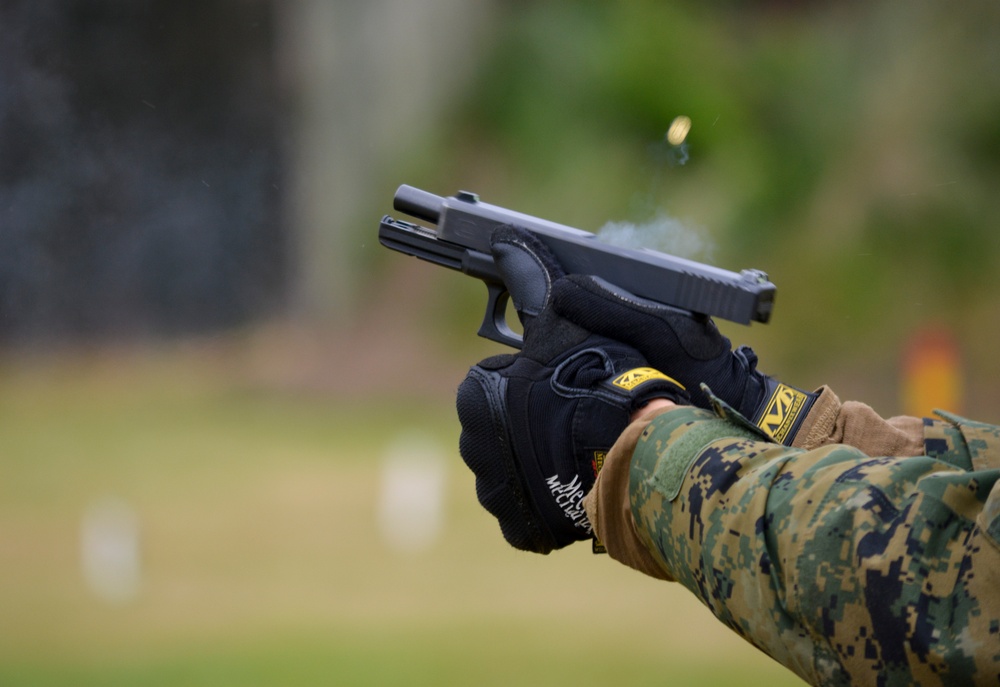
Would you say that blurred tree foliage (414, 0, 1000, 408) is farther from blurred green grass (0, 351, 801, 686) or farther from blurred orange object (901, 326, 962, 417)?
blurred green grass (0, 351, 801, 686)

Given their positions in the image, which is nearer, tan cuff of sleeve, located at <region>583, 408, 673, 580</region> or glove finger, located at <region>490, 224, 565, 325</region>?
tan cuff of sleeve, located at <region>583, 408, 673, 580</region>

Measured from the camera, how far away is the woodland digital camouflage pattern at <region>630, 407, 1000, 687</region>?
0.49 metres

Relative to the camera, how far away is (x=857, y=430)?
2.96 ft

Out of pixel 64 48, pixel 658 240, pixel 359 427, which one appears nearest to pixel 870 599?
pixel 658 240

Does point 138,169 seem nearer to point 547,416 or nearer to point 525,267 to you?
point 525,267

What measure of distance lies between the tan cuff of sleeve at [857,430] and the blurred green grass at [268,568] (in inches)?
42.2

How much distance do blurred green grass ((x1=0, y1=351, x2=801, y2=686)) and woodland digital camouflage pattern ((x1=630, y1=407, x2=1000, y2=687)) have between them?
132 centimetres

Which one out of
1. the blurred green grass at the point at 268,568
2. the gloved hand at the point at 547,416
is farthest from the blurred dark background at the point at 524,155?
the gloved hand at the point at 547,416

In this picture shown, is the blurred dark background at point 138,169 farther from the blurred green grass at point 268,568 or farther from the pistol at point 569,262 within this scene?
the pistol at point 569,262

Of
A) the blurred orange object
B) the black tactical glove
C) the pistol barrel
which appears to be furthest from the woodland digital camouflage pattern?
the blurred orange object

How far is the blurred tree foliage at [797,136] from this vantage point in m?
2.16

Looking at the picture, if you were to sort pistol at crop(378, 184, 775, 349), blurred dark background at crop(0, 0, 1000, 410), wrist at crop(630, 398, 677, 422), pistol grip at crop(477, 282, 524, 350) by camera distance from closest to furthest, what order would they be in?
wrist at crop(630, 398, 677, 422) → pistol at crop(378, 184, 775, 349) → pistol grip at crop(477, 282, 524, 350) → blurred dark background at crop(0, 0, 1000, 410)

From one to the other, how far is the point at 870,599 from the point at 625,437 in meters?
0.19

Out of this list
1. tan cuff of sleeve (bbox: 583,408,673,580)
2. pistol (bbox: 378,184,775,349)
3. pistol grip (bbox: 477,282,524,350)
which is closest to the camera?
tan cuff of sleeve (bbox: 583,408,673,580)
